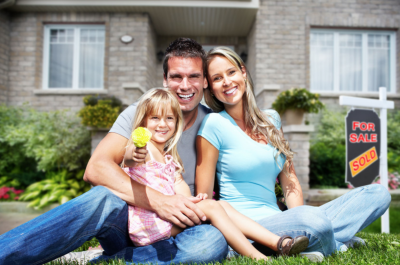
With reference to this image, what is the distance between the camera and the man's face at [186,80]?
6.76 ft

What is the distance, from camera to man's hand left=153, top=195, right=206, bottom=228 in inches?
62.8

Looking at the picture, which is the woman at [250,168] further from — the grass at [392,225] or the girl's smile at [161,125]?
the grass at [392,225]

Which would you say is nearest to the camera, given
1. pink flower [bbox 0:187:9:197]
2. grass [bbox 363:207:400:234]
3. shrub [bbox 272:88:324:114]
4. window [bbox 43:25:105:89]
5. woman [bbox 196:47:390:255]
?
woman [bbox 196:47:390:255]

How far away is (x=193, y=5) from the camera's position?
6.48 meters

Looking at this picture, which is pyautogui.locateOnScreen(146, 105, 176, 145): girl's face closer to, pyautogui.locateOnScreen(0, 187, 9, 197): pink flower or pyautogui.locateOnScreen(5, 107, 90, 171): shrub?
pyautogui.locateOnScreen(5, 107, 90, 171): shrub

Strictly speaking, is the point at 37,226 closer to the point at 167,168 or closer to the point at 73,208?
the point at 73,208

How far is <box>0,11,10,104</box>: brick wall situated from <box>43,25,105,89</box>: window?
83 centimetres

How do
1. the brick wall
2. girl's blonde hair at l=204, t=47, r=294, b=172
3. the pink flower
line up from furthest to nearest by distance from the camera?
the brick wall < the pink flower < girl's blonde hair at l=204, t=47, r=294, b=172

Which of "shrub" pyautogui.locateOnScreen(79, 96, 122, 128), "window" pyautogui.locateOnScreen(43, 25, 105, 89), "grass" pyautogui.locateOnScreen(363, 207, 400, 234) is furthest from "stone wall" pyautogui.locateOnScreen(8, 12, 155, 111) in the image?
"grass" pyautogui.locateOnScreen(363, 207, 400, 234)

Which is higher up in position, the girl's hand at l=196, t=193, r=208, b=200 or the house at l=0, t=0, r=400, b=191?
the house at l=0, t=0, r=400, b=191

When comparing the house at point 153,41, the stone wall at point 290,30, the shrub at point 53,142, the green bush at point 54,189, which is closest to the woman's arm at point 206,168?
the green bush at point 54,189

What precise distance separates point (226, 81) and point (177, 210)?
987 mm

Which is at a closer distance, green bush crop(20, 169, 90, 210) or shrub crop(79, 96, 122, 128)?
green bush crop(20, 169, 90, 210)

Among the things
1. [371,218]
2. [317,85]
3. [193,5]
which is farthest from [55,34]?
[371,218]
